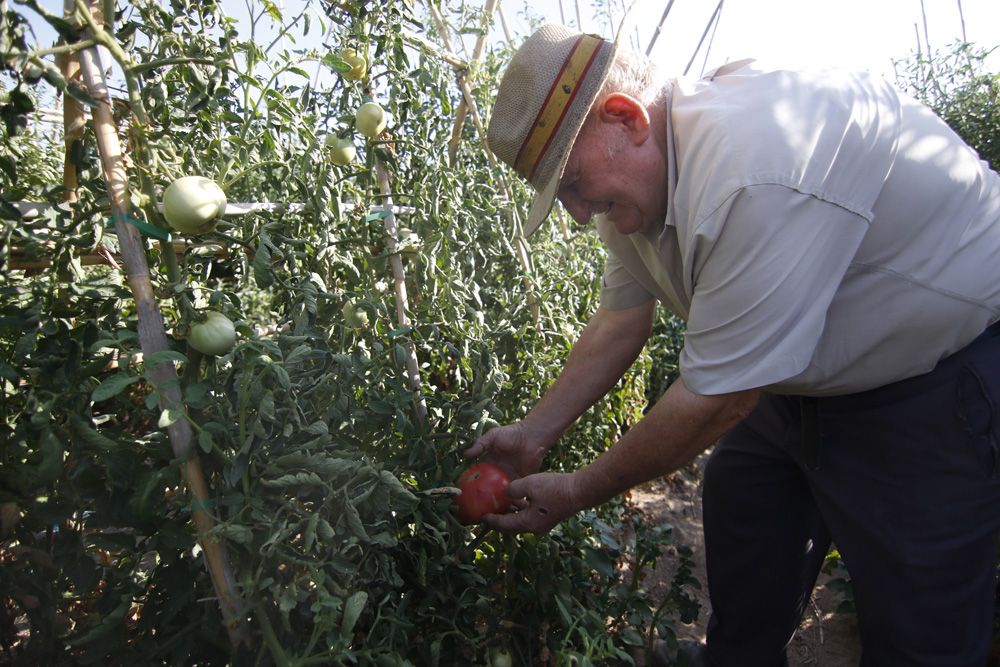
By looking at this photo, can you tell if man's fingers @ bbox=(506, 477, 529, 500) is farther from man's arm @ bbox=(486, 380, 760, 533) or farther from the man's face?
the man's face

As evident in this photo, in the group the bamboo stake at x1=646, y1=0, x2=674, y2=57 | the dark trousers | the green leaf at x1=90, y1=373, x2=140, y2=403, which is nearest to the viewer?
the green leaf at x1=90, y1=373, x2=140, y2=403

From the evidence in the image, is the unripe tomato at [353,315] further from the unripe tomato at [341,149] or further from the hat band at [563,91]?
the hat band at [563,91]

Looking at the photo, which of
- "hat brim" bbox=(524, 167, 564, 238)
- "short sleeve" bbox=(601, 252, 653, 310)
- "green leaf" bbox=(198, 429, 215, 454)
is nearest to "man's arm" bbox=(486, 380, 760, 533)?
"hat brim" bbox=(524, 167, 564, 238)

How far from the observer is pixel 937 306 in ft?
4.10

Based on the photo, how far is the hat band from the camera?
1217 mm

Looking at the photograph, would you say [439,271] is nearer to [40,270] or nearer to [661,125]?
[661,125]

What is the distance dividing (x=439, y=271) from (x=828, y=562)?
1.67 metres

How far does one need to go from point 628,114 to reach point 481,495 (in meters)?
0.82

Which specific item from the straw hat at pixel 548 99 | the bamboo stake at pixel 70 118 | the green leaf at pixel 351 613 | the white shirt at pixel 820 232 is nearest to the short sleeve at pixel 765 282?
the white shirt at pixel 820 232

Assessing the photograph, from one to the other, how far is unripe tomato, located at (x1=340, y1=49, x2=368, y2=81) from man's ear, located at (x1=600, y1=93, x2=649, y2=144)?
52 cm

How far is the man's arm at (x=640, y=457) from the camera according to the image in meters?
1.20

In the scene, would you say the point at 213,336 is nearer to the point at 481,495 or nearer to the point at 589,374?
the point at 481,495

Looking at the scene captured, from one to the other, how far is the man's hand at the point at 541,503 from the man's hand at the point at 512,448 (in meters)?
0.17

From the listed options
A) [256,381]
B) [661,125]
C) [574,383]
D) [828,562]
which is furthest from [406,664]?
[828,562]
